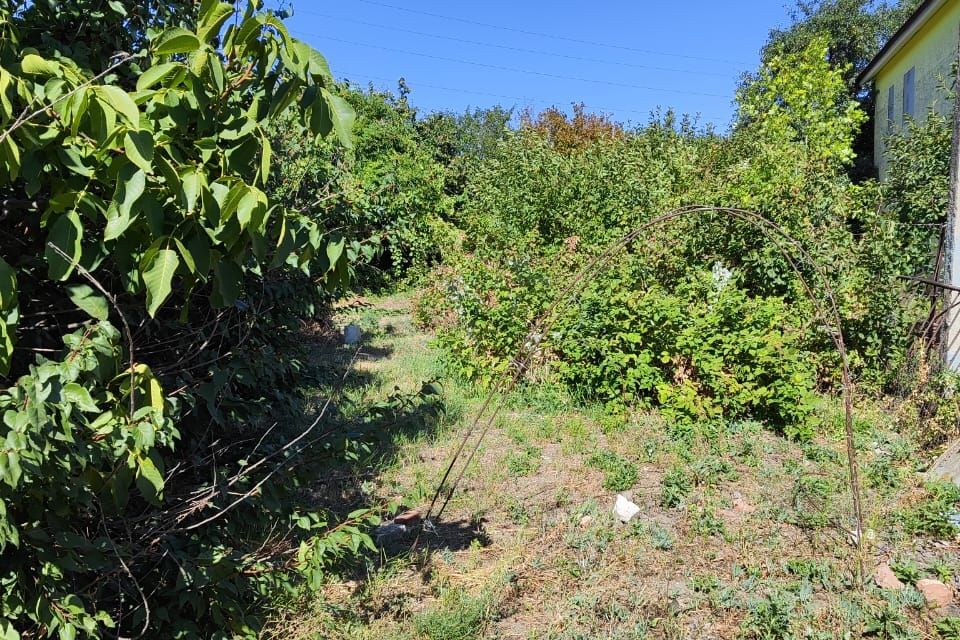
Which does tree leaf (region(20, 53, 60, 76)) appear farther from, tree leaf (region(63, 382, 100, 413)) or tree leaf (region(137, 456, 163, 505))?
tree leaf (region(137, 456, 163, 505))

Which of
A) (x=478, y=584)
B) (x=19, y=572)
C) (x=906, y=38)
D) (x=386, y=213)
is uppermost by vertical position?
(x=906, y=38)

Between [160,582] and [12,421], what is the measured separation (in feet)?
3.73

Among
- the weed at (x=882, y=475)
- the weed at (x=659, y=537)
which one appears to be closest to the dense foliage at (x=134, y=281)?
the weed at (x=659, y=537)

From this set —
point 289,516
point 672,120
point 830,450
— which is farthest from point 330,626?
point 672,120

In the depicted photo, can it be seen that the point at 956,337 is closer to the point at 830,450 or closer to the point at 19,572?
the point at 830,450

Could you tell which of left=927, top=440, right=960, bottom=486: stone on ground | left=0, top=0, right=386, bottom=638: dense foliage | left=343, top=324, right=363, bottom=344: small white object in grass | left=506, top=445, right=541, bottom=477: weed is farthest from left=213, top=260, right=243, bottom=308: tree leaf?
left=343, top=324, right=363, bottom=344: small white object in grass

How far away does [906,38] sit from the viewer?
15828 mm

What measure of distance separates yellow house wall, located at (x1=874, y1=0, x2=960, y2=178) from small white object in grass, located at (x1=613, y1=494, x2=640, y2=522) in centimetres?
1031

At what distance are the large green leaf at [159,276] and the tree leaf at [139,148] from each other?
20 centimetres

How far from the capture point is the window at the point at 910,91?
53.8 ft

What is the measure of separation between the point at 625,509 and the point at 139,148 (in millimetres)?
3611

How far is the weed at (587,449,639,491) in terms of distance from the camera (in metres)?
4.58

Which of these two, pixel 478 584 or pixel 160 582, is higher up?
pixel 160 582

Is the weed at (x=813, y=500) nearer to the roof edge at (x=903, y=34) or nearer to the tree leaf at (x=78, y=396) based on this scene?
the tree leaf at (x=78, y=396)
